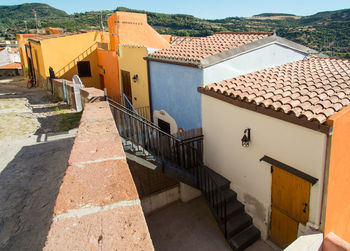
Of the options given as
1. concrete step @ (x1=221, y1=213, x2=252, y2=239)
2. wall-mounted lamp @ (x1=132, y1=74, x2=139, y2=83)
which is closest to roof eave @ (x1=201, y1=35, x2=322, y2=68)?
concrete step @ (x1=221, y1=213, x2=252, y2=239)

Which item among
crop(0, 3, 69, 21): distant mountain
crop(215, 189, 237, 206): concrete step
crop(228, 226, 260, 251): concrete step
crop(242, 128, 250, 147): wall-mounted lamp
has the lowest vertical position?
crop(228, 226, 260, 251): concrete step

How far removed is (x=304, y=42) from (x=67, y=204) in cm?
3162

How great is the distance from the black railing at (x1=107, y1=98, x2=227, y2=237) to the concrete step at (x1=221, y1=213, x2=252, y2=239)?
14 cm

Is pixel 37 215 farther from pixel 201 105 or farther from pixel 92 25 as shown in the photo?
pixel 92 25

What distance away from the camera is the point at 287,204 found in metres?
6.18

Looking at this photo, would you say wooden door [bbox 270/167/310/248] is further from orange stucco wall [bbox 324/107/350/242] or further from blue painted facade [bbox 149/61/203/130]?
blue painted facade [bbox 149/61/203/130]

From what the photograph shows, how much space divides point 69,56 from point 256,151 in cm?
1738

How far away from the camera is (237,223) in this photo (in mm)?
7184

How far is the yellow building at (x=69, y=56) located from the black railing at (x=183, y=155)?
13.8m

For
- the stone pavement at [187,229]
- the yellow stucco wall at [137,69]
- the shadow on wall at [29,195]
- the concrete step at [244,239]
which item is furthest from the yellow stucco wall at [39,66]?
the concrete step at [244,239]

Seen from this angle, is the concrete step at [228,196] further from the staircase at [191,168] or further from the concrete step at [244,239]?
the concrete step at [244,239]

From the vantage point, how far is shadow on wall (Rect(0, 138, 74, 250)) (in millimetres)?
2812

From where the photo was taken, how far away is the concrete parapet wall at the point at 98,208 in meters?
1.31

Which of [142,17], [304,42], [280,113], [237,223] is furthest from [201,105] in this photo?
[304,42]
